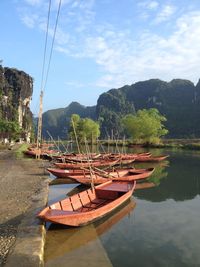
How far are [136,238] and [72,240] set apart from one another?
2904 millimetres

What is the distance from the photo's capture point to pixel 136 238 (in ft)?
47.9

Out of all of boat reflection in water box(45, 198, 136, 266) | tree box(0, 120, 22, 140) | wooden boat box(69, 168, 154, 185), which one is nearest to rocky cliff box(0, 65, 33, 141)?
tree box(0, 120, 22, 140)

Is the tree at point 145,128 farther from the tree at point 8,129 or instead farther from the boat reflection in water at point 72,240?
the boat reflection in water at point 72,240

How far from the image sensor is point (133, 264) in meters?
11.9

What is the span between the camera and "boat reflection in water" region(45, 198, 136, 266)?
39.7ft

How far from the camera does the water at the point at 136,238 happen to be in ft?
39.7

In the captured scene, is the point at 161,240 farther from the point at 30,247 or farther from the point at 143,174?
the point at 143,174

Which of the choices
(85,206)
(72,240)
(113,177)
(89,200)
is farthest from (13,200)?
→ (113,177)

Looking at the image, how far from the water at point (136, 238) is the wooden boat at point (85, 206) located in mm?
691

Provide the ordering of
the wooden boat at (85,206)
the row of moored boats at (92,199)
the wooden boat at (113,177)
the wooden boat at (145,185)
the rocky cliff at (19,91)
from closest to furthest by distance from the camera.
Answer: the wooden boat at (85,206)
the row of moored boats at (92,199)
the wooden boat at (113,177)
the wooden boat at (145,185)
the rocky cliff at (19,91)

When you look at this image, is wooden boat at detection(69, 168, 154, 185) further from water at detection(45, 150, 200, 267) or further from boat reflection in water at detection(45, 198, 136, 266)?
boat reflection in water at detection(45, 198, 136, 266)

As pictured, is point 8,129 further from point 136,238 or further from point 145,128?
point 136,238

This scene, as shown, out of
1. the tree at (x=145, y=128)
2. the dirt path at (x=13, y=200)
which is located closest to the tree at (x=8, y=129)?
the tree at (x=145, y=128)

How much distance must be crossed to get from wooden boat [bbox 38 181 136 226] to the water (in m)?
0.69
